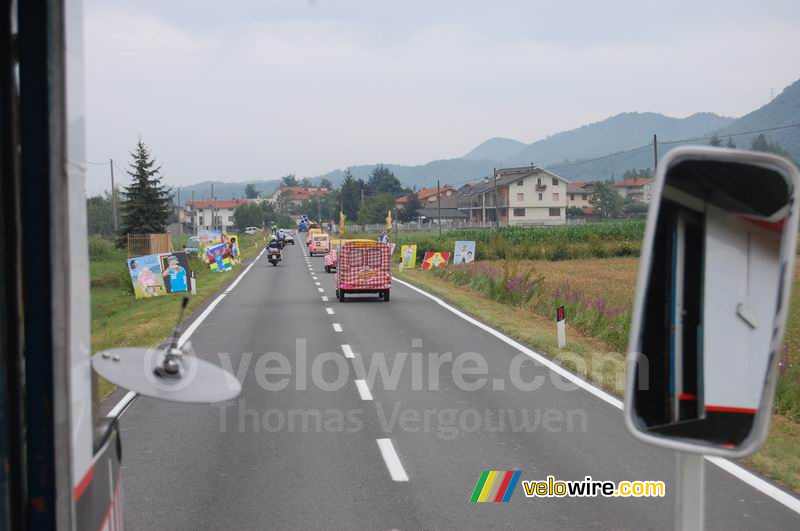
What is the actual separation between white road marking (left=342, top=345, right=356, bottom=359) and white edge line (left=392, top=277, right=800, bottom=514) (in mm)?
3007

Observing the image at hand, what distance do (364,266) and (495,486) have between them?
19.7m

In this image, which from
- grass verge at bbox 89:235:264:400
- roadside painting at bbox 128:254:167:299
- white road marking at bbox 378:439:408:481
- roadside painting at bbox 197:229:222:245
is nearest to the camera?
white road marking at bbox 378:439:408:481

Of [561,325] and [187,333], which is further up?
[561,325]

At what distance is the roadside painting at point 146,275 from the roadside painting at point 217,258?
15621 millimetres

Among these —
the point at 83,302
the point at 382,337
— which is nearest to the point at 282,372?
the point at 382,337

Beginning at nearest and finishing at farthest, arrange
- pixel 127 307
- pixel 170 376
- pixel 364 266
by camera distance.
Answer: pixel 170 376 → pixel 364 266 → pixel 127 307

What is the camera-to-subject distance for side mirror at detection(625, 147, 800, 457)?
2.10 m

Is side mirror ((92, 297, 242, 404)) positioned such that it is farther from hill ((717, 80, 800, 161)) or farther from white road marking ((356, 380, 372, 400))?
hill ((717, 80, 800, 161))

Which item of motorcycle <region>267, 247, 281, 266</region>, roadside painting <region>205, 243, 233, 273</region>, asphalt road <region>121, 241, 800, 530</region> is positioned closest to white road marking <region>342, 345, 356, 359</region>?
asphalt road <region>121, 241, 800, 530</region>

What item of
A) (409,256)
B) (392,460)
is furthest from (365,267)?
(409,256)

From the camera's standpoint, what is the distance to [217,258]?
162ft

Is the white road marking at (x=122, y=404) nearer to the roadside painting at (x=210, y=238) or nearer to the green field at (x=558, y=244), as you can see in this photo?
the green field at (x=558, y=244)

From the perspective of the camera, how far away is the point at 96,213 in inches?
2788

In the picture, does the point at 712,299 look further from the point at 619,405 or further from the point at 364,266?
the point at 364,266
